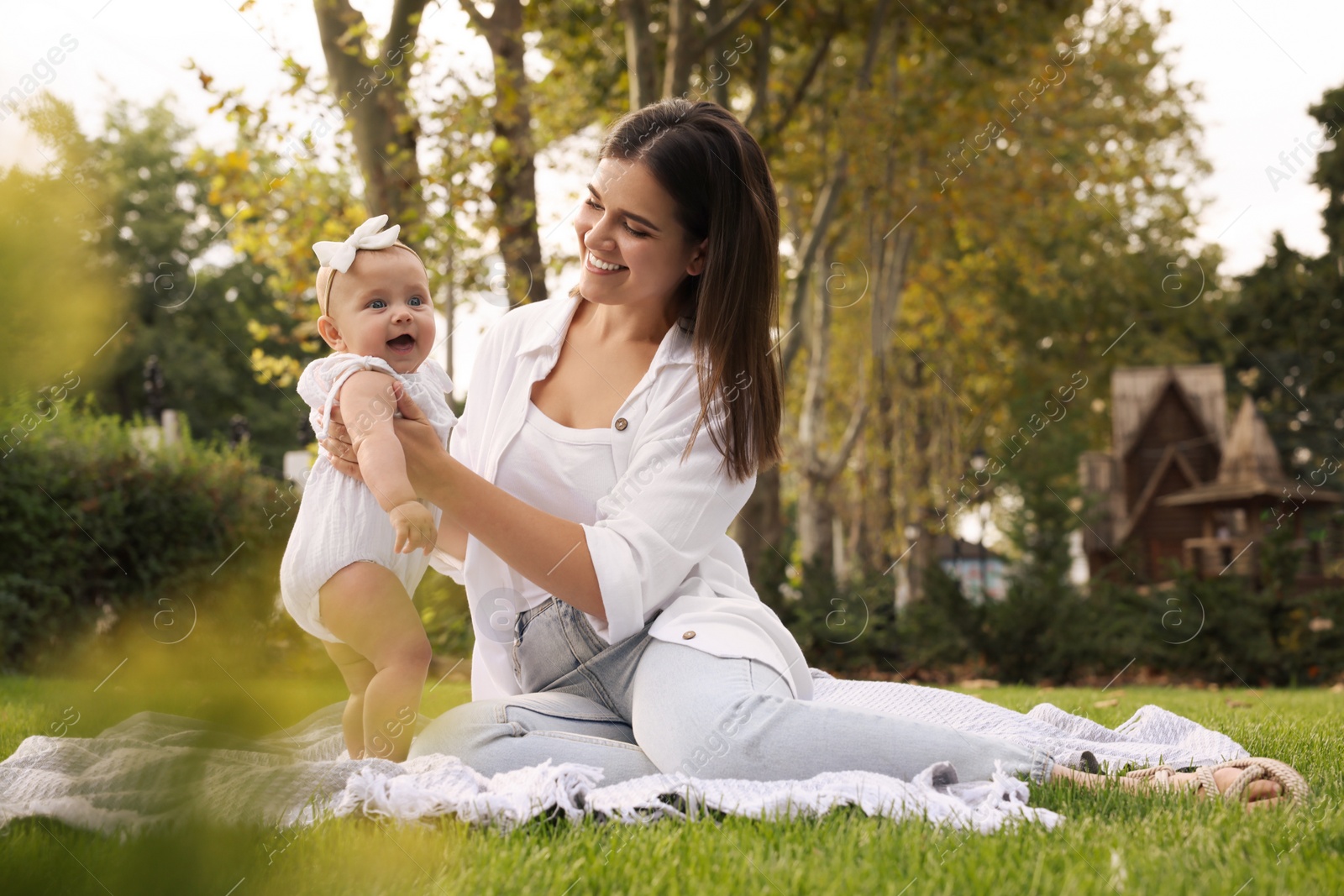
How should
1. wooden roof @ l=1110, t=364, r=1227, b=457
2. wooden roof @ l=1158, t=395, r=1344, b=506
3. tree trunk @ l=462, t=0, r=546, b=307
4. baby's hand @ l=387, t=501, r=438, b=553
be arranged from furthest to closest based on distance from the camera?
wooden roof @ l=1110, t=364, r=1227, b=457
wooden roof @ l=1158, t=395, r=1344, b=506
tree trunk @ l=462, t=0, r=546, b=307
baby's hand @ l=387, t=501, r=438, b=553

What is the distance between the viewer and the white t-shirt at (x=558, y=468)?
3094 mm

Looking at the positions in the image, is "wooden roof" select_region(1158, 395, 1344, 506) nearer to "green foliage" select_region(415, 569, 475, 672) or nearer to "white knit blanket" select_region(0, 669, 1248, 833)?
"green foliage" select_region(415, 569, 475, 672)

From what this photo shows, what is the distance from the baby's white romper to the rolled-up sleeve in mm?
520

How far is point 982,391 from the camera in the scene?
76.1 feet

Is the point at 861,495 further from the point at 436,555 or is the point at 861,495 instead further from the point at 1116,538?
the point at 436,555

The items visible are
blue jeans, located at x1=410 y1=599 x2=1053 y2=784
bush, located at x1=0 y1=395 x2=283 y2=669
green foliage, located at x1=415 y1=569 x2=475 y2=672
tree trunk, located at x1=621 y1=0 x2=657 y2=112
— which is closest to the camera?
blue jeans, located at x1=410 y1=599 x2=1053 y2=784

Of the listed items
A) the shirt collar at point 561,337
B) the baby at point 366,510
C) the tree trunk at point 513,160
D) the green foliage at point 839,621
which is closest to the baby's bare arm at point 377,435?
the baby at point 366,510

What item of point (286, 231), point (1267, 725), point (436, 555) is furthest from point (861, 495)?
point (436, 555)

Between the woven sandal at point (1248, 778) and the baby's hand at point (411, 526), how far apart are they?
72.4 inches

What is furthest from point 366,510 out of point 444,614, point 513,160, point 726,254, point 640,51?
point 640,51

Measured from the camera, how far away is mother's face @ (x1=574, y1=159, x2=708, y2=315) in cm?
301

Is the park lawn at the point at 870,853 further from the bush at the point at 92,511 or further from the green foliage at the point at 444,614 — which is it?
the bush at the point at 92,511

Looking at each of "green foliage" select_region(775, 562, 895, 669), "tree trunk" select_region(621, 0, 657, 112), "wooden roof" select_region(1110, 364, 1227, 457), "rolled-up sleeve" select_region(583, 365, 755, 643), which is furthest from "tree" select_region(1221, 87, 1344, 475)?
"rolled-up sleeve" select_region(583, 365, 755, 643)

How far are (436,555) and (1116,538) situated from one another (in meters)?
15.6
